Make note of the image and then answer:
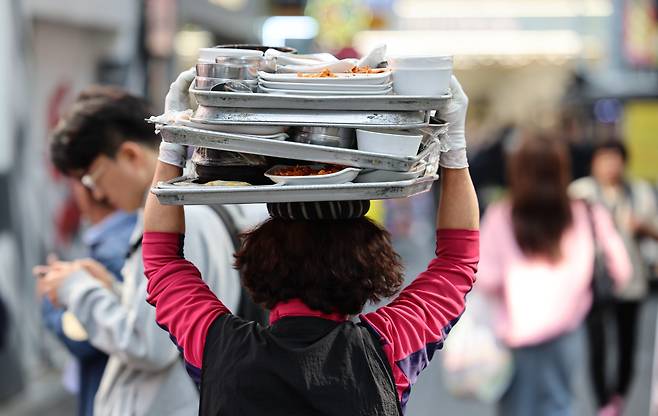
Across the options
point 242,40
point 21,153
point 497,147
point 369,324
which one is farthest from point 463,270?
point 242,40

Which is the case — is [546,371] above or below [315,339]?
below

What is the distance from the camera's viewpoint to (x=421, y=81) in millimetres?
2234

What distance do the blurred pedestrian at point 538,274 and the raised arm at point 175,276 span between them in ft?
11.5

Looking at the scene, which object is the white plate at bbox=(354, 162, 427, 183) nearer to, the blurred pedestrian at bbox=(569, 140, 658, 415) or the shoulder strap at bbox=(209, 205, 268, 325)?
the shoulder strap at bbox=(209, 205, 268, 325)

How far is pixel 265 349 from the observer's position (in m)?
2.27

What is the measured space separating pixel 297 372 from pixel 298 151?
0.44 meters

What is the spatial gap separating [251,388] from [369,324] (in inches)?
11.6

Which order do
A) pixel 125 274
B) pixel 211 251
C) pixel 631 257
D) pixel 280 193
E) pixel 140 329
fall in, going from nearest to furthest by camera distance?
pixel 280 193, pixel 140 329, pixel 211 251, pixel 125 274, pixel 631 257

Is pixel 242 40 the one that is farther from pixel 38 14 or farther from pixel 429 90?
pixel 429 90

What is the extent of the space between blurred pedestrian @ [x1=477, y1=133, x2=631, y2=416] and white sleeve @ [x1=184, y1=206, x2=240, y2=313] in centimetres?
274

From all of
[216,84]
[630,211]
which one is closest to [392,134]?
[216,84]

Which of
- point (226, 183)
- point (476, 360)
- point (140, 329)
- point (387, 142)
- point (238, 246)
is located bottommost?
point (476, 360)

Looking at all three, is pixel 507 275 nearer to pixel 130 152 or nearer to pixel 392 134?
pixel 130 152

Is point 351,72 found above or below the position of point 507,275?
above
